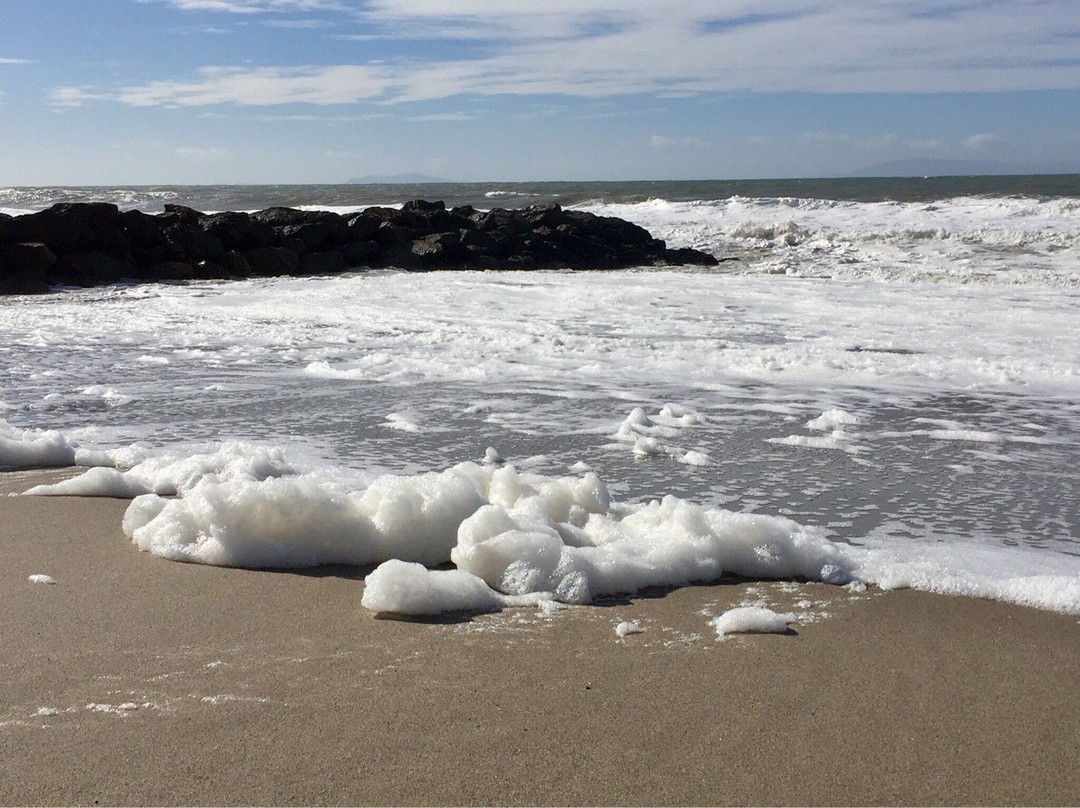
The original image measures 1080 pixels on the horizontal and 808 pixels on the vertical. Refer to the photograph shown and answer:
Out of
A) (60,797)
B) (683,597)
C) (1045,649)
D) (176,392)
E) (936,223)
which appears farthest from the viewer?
(936,223)

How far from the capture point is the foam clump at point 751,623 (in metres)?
2.48

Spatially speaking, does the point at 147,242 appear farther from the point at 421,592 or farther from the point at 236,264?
the point at 421,592

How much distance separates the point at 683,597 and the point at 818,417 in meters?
2.38

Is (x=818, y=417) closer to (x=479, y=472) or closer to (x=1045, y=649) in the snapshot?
(x=479, y=472)

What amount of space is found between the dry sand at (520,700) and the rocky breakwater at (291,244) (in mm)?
10623

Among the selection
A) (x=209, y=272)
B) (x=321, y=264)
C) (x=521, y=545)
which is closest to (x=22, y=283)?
(x=209, y=272)

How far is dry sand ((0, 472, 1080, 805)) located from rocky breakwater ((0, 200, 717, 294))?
10623 millimetres

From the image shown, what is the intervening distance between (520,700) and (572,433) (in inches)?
99.3

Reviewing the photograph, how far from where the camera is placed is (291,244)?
15133mm

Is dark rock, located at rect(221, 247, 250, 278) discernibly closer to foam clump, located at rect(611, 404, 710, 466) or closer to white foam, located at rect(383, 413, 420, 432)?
white foam, located at rect(383, 413, 420, 432)

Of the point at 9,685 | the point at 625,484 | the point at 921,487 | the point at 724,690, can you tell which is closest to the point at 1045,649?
the point at 724,690

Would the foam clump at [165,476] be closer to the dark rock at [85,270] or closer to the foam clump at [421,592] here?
the foam clump at [421,592]

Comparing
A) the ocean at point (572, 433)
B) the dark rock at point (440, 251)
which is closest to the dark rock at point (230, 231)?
the dark rock at point (440, 251)

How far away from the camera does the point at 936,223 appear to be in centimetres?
2094
